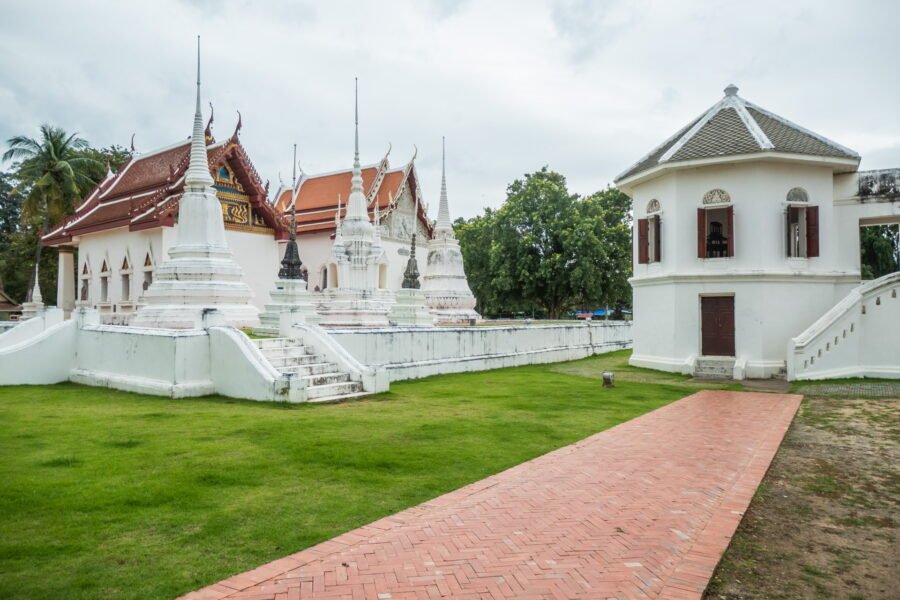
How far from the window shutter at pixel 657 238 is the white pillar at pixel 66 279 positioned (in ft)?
93.9

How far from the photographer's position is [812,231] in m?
15.4

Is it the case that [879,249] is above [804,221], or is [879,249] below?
above

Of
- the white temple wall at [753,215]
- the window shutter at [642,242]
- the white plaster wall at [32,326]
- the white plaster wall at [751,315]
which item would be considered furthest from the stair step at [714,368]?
the white plaster wall at [32,326]

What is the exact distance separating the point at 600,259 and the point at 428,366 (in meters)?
20.5

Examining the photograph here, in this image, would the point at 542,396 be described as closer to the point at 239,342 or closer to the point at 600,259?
the point at 239,342

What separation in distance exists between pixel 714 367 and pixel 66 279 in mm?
31354

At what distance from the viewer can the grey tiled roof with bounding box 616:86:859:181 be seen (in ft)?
50.1

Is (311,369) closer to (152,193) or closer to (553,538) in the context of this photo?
(553,538)

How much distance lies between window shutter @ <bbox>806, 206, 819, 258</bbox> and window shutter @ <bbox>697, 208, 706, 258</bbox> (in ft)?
8.09

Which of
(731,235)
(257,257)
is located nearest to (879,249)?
(731,235)

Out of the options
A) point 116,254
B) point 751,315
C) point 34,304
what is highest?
point 116,254

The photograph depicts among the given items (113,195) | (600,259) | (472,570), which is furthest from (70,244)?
(472,570)

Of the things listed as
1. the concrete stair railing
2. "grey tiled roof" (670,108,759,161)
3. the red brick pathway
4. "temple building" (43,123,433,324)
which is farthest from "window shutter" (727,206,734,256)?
"temple building" (43,123,433,324)

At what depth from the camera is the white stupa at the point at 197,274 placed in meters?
14.3
